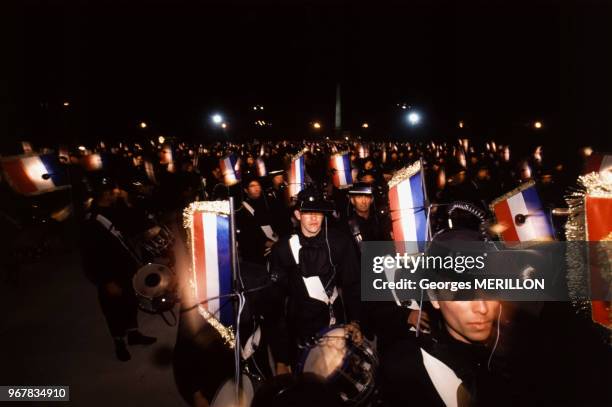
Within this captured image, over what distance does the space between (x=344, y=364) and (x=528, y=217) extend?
3053mm

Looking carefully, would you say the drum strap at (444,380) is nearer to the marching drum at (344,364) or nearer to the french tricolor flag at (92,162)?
the marching drum at (344,364)

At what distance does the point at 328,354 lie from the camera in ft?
8.87

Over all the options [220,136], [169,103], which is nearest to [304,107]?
[220,136]

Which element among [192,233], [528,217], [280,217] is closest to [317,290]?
[192,233]

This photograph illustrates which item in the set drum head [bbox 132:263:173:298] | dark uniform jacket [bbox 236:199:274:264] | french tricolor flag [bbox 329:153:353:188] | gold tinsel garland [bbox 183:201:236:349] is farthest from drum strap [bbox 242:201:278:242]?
gold tinsel garland [bbox 183:201:236:349]

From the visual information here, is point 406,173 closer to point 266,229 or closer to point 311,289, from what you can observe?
point 311,289

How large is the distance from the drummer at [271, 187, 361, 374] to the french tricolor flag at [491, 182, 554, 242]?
2.09m

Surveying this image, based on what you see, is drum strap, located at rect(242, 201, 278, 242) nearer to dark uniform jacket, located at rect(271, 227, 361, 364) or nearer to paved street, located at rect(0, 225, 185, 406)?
paved street, located at rect(0, 225, 185, 406)

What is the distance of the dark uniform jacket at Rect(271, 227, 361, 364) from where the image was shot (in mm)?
3424

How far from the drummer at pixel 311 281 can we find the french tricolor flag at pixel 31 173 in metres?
4.16

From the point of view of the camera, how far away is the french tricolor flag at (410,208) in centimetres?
335

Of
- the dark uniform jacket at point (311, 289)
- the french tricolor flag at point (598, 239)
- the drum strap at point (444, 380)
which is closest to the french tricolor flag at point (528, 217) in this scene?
the dark uniform jacket at point (311, 289)

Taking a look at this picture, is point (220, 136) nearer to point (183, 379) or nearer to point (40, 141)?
point (40, 141)

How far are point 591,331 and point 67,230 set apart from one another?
12.9 metres
